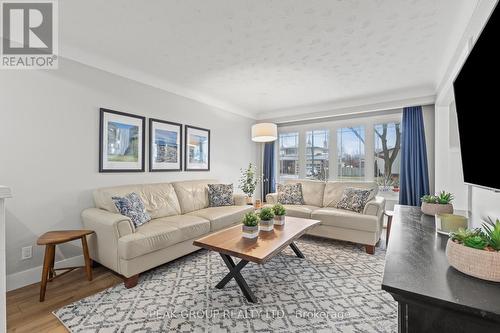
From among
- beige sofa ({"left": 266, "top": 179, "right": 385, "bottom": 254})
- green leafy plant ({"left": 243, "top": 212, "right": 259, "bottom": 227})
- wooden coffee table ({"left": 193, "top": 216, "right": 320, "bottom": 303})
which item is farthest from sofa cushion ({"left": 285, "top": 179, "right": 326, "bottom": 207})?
green leafy plant ({"left": 243, "top": 212, "right": 259, "bottom": 227})

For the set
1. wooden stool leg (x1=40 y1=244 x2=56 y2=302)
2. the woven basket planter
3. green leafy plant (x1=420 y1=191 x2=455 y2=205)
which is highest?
green leafy plant (x1=420 y1=191 x2=455 y2=205)

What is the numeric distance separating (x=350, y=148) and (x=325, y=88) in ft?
5.60

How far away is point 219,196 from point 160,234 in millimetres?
1561

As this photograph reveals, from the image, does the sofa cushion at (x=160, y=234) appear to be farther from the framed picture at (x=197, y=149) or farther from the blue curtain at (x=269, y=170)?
the blue curtain at (x=269, y=170)

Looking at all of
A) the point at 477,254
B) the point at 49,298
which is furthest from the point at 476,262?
the point at 49,298

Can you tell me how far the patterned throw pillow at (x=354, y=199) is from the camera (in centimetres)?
349

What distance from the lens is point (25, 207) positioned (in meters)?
2.31

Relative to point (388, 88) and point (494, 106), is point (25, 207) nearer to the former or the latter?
point (494, 106)

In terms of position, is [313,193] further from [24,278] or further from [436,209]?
[24,278]

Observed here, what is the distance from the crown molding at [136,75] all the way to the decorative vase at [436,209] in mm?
3658

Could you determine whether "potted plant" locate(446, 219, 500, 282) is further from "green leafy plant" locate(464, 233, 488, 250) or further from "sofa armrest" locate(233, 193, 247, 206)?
"sofa armrest" locate(233, 193, 247, 206)

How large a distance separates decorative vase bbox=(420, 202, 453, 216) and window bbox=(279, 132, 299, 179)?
388 centimetres

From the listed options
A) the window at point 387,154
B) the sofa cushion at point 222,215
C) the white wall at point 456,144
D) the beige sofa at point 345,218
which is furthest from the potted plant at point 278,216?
the window at point 387,154

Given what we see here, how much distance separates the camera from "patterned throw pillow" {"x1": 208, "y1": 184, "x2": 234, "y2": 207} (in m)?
3.89
